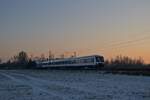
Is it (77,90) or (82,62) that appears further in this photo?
(82,62)

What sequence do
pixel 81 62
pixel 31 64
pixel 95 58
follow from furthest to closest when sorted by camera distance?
pixel 31 64, pixel 81 62, pixel 95 58

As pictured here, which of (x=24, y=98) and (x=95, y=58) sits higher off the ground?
(x=95, y=58)

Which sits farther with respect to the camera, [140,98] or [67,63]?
[67,63]

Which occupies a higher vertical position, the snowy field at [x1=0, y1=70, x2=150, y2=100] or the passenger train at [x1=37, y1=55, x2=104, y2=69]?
the passenger train at [x1=37, y1=55, x2=104, y2=69]

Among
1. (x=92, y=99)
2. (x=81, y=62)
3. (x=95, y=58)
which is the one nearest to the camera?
A: (x=92, y=99)

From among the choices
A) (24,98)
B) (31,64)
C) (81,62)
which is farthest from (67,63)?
(24,98)

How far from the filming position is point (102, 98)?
1734cm

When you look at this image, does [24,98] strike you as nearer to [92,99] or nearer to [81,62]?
[92,99]

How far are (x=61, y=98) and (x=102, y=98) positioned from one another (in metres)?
1.92

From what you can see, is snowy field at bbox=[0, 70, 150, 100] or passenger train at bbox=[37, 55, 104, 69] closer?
snowy field at bbox=[0, 70, 150, 100]

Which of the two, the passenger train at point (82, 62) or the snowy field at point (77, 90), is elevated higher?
the passenger train at point (82, 62)

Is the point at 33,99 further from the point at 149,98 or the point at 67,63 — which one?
the point at 67,63

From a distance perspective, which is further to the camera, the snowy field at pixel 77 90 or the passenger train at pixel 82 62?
the passenger train at pixel 82 62

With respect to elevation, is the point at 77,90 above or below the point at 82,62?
below
